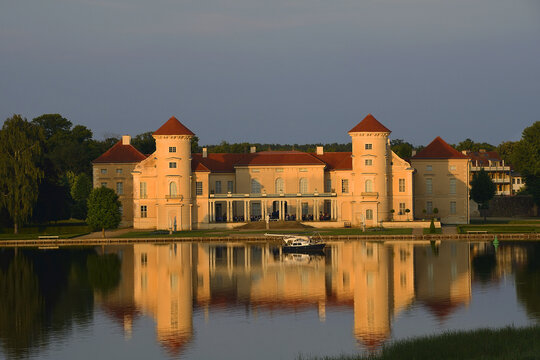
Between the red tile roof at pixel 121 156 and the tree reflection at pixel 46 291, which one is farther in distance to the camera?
the red tile roof at pixel 121 156

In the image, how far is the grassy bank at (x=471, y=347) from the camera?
30.7m

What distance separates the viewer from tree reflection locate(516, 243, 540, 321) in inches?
1677

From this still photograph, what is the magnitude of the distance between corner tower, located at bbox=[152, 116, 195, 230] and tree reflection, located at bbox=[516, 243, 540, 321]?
119 ft

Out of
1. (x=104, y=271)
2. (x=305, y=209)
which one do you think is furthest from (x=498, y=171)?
(x=104, y=271)

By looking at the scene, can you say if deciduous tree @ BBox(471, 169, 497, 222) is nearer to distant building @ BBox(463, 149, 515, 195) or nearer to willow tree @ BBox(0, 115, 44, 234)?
distant building @ BBox(463, 149, 515, 195)

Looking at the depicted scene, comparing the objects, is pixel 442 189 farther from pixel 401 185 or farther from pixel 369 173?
pixel 369 173

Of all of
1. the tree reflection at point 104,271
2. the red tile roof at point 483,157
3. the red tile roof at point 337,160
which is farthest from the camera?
the red tile roof at point 483,157

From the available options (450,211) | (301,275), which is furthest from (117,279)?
(450,211)

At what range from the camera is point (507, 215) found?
112500 millimetres

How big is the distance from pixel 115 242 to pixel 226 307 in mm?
36111

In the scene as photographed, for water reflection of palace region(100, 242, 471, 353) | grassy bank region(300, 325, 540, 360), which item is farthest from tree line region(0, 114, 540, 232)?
grassy bank region(300, 325, 540, 360)

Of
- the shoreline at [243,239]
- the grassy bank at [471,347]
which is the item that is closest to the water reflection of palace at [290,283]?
the grassy bank at [471,347]

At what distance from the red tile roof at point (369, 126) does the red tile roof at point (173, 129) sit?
1633 cm

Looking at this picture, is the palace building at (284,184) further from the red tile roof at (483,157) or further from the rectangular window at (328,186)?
the red tile roof at (483,157)
